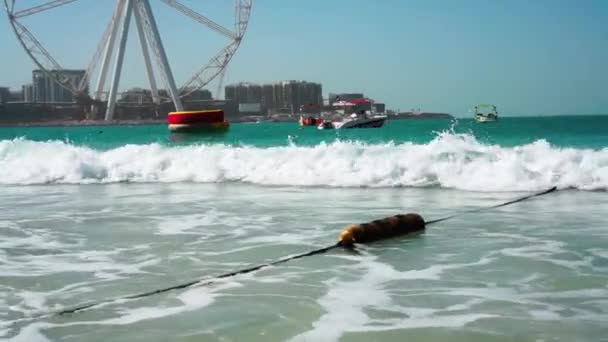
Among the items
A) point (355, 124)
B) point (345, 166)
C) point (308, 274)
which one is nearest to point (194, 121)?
point (355, 124)

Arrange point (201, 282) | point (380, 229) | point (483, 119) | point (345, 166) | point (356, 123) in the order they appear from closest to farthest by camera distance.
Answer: point (201, 282) → point (380, 229) → point (345, 166) → point (356, 123) → point (483, 119)

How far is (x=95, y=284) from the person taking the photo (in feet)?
25.2

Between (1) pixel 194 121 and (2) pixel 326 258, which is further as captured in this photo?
(1) pixel 194 121

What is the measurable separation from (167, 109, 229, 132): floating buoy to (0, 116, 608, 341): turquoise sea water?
43991 millimetres

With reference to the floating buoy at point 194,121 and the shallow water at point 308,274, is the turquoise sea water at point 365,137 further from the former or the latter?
the shallow water at point 308,274

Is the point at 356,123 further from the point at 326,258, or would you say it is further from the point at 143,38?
the point at 326,258

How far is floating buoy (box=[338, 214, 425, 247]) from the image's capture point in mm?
9368

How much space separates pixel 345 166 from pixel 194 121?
4467cm

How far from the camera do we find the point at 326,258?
8734 mm

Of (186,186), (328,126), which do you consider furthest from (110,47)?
(186,186)

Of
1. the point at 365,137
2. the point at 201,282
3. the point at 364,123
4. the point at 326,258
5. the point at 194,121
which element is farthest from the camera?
the point at 364,123

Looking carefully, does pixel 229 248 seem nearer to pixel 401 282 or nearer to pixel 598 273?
pixel 401 282

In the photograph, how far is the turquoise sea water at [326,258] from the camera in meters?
6.12

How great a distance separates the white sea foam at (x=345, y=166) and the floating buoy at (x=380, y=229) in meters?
7.08
